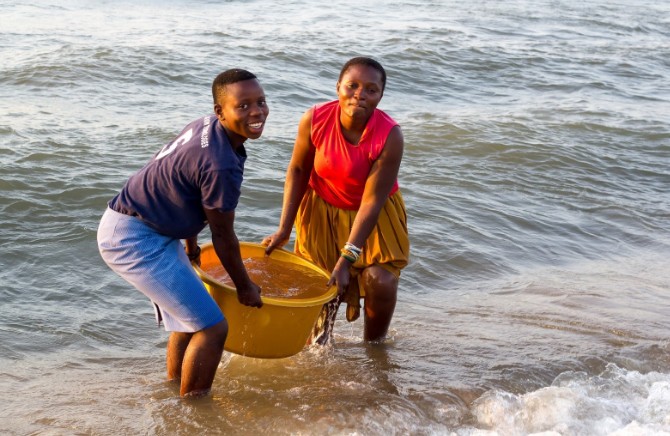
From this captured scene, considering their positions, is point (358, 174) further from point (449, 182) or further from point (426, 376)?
point (449, 182)

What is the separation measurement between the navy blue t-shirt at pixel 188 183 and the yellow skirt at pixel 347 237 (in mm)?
929

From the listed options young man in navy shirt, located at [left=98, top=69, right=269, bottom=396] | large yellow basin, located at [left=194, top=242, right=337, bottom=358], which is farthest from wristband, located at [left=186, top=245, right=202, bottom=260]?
young man in navy shirt, located at [left=98, top=69, right=269, bottom=396]

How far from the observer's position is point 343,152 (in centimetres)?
425

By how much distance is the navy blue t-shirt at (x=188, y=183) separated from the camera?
347 cm

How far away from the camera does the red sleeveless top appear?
4.23 metres

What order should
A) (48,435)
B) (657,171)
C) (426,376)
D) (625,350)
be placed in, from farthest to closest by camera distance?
(657,171), (625,350), (426,376), (48,435)

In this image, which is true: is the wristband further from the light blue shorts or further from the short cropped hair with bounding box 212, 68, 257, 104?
the short cropped hair with bounding box 212, 68, 257, 104

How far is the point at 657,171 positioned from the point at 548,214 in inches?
91.9

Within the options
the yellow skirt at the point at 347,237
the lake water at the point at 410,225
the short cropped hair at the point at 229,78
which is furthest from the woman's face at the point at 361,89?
the lake water at the point at 410,225

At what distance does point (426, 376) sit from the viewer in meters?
4.61

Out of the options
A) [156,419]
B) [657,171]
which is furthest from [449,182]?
[156,419]

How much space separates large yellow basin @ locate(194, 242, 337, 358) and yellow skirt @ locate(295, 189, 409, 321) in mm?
391

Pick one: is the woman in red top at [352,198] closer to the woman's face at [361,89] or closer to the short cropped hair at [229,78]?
the woman's face at [361,89]

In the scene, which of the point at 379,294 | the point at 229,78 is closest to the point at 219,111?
the point at 229,78
